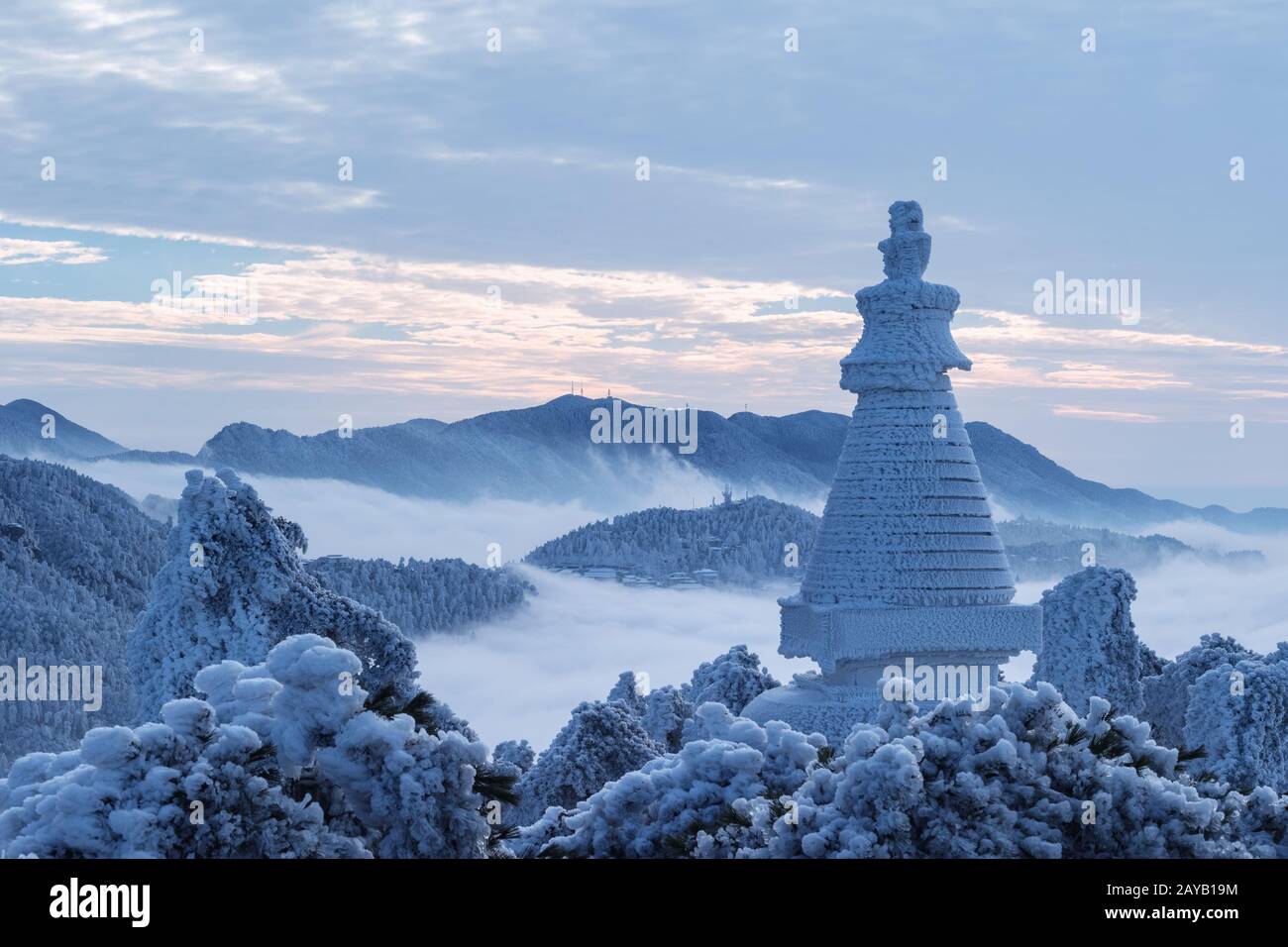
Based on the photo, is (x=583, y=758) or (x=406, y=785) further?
(x=583, y=758)

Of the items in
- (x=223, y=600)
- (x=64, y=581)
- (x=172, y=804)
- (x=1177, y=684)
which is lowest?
(x=1177, y=684)

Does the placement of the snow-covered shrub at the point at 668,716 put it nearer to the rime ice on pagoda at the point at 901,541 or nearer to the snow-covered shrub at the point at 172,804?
the rime ice on pagoda at the point at 901,541

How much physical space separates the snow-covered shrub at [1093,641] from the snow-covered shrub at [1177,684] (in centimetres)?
50

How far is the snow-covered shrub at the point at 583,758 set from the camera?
29.6 m

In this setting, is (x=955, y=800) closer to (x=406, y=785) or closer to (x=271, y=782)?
(x=406, y=785)

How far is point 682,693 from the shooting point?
34.4 m

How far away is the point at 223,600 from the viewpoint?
27.1 metres

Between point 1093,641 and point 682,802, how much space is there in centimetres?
1944

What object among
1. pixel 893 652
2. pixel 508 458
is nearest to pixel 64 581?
pixel 893 652

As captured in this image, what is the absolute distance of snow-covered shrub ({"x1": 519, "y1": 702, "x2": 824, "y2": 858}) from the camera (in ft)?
50.5

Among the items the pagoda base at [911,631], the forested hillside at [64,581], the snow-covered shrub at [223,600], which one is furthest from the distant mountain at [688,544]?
the snow-covered shrub at [223,600]
